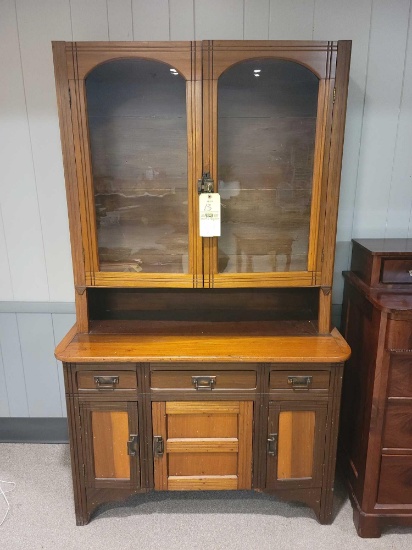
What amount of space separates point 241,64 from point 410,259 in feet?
3.07

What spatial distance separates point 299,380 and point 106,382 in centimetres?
71

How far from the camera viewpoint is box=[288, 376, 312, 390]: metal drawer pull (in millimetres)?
1542

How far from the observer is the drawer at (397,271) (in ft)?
5.16

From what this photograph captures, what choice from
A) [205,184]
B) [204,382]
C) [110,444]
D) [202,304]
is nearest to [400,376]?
[204,382]

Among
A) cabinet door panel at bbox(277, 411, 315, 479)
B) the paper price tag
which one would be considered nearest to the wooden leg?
cabinet door panel at bbox(277, 411, 315, 479)

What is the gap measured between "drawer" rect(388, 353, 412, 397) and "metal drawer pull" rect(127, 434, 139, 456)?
0.96 metres

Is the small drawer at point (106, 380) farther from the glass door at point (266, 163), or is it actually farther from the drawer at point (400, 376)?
the drawer at point (400, 376)

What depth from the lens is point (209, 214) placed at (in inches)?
60.8

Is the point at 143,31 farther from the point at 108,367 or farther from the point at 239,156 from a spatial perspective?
the point at 108,367

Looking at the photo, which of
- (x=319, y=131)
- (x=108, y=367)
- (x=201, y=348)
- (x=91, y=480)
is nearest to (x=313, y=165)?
(x=319, y=131)

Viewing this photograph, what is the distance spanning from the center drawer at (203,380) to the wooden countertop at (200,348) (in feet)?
0.21

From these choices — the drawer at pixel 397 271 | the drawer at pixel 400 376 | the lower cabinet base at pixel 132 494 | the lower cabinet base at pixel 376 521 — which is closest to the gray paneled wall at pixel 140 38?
the drawer at pixel 397 271

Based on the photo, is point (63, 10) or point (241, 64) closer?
point (241, 64)

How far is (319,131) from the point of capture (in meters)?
1.50
